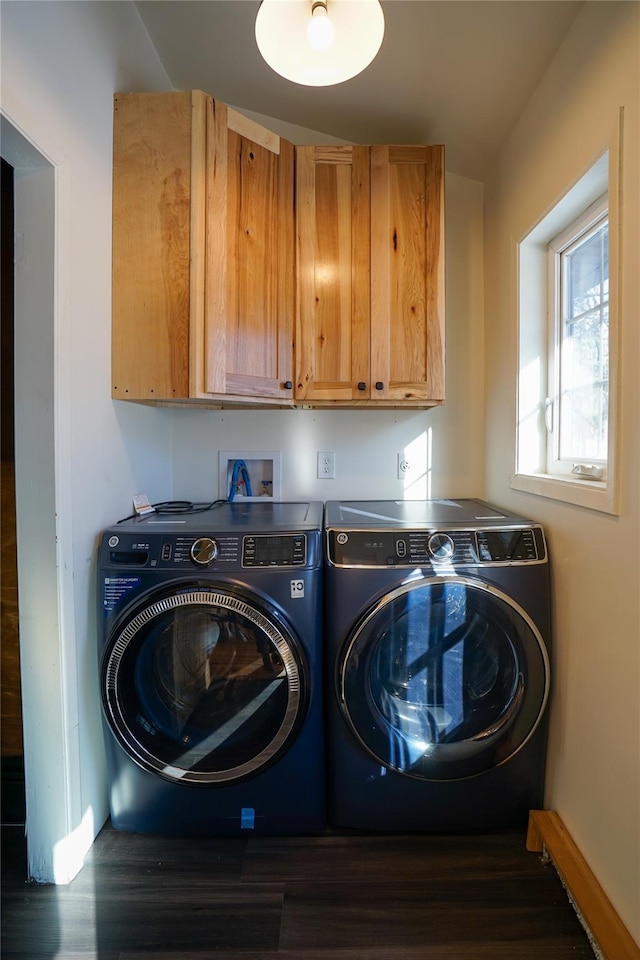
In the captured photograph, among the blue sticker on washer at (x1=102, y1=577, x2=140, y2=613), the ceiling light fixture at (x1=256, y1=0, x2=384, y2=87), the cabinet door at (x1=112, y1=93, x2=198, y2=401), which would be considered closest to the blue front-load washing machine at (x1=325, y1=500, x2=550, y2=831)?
the blue sticker on washer at (x1=102, y1=577, x2=140, y2=613)

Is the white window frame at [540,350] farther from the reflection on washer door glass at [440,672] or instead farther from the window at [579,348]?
the reflection on washer door glass at [440,672]

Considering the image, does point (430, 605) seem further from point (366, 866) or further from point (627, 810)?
point (366, 866)

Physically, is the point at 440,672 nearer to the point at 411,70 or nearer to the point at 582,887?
the point at 582,887

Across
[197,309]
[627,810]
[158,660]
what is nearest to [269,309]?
[197,309]

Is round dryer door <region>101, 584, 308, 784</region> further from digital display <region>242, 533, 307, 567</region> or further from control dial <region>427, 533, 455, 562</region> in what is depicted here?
control dial <region>427, 533, 455, 562</region>

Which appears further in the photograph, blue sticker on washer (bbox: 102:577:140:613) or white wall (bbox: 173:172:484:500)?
white wall (bbox: 173:172:484:500)

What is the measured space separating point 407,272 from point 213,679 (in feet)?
5.09

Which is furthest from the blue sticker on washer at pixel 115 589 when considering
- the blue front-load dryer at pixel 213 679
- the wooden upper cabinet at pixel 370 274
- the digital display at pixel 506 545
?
the digital display at pixel 506 545

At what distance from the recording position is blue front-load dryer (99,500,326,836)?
1.30 metres

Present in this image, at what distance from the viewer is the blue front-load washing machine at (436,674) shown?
4.34 feet

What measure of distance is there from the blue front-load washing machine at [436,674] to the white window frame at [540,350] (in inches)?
8.5

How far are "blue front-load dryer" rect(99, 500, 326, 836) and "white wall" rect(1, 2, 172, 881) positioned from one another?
0.29 feet

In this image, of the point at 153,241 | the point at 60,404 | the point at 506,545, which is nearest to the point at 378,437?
the point at 506,545

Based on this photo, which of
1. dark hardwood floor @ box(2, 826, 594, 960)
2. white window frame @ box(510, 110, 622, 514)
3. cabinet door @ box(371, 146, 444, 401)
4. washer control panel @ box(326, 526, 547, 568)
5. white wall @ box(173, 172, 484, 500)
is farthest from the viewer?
white wall @ box(173, 172, 484, 500)
